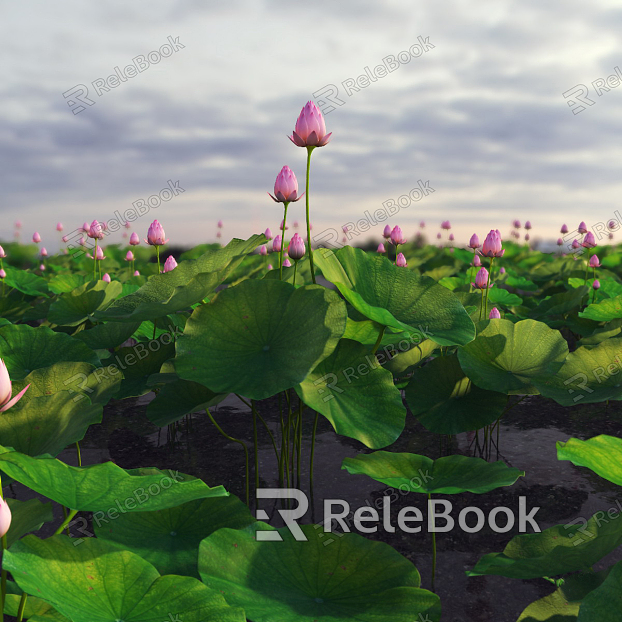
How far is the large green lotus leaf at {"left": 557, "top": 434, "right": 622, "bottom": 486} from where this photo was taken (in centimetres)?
145

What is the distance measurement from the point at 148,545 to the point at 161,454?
1363 millimetres

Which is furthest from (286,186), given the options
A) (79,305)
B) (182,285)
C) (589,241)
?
(589,241)

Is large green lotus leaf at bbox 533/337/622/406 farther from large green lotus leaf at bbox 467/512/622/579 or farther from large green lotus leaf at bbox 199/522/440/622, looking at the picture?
large green lotus leaf at bbox 199/522/440/622

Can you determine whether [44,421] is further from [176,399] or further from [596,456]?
[596,456]

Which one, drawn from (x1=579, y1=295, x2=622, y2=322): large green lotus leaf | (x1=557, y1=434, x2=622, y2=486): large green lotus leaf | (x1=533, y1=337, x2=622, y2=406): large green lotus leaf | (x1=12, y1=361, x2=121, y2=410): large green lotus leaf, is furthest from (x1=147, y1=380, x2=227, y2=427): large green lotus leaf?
(x1=579, y1=295, x2=622, y2=322): large green lotus leaf

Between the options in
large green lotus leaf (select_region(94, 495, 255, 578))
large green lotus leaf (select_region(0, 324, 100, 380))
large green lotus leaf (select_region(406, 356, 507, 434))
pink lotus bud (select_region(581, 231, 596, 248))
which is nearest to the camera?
large green lotus leaf (select_region(94, 495, 255, 578))

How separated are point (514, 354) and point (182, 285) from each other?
1518 mm

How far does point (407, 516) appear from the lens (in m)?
2.39

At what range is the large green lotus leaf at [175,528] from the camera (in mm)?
1654

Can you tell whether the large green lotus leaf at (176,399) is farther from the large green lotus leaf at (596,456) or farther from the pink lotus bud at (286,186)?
the large green lotus leaf at (596,456)

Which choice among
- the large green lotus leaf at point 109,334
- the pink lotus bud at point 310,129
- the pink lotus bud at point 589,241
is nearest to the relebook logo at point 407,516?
the large green lotus leaf at point 109,334

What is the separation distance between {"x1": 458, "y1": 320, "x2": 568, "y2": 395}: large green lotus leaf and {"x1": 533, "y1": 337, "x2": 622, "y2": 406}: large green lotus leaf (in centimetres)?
6

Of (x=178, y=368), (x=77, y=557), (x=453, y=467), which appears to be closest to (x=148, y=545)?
(x=77, y=557)

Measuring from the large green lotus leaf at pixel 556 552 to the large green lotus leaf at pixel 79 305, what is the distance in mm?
2646
